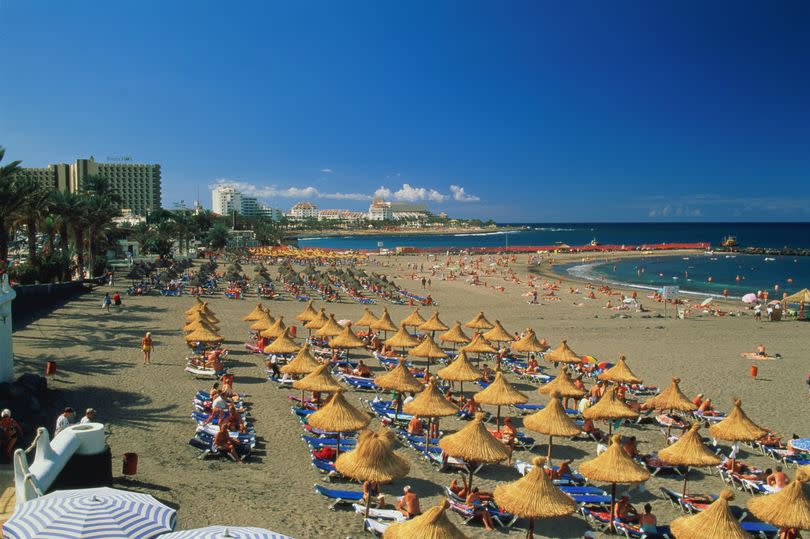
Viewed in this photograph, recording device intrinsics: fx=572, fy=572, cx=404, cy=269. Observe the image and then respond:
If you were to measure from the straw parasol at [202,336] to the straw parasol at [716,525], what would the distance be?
12606 mm

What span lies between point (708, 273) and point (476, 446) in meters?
58.4

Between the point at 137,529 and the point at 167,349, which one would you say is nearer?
the point at 137,529

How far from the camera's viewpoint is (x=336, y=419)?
32.0ft

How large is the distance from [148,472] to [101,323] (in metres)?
14.2

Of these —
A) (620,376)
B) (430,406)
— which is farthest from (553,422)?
(620,376)

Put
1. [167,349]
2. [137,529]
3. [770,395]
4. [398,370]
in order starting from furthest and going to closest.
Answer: [167,349], [770,395], [398,370], [137,529]

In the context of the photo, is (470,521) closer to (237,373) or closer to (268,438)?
(268,438)

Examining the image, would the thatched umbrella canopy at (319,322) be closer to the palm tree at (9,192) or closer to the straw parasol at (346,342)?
the straw parasol at (346,342)

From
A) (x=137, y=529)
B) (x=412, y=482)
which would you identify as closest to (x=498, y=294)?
(x=412, y=482)

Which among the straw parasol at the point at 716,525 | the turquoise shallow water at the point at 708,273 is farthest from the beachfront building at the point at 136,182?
the straw parasol at the point at 716,525

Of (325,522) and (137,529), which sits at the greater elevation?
(137,529)

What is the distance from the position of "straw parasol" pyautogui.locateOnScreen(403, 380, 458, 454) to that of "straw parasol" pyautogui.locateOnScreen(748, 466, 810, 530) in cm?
497

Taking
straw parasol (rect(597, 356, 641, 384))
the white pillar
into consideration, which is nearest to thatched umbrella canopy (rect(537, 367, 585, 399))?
straw parasol (rect(597, 356, 641, 384))

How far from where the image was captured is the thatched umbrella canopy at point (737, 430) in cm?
1009
